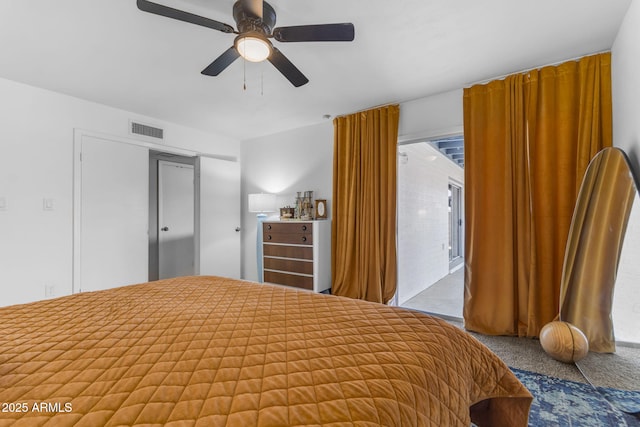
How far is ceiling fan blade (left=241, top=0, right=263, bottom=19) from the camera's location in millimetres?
1522

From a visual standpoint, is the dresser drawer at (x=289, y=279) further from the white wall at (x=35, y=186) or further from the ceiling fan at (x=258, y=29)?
the ceiling fan at (x=258, y=29)

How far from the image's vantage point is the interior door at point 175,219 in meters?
4.65

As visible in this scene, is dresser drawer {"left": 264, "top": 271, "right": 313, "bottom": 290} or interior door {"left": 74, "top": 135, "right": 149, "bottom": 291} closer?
interior door {"left": 74, "top": 135, "right": 149, "bottom": 291}

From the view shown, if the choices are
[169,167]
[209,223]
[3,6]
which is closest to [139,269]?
[209,223]

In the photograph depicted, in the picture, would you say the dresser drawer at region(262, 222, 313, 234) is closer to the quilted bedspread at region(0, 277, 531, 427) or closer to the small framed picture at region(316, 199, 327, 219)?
the small framed picture at region(316, 199, 327, 219)

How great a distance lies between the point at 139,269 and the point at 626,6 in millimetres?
5002

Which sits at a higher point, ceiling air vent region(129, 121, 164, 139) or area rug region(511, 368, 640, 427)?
ceiling air vent region(129, 121, 164, 139)

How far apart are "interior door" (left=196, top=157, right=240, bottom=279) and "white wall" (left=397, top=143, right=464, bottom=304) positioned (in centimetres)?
260

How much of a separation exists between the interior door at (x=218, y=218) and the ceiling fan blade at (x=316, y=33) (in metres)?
3.06

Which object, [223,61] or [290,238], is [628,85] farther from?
[290,238]

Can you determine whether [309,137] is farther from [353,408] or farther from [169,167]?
[353,408]

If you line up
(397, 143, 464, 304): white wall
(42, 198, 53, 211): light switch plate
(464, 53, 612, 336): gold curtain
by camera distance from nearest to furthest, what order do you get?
1. (464, 53, 612, 336): gold curtain
2. (42, 198, 53, 211): light switch plate
3. (397, 143, 464, 304): white wall

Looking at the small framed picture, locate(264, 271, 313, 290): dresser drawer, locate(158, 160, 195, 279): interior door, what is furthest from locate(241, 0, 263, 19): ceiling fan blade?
locate(158, 160, 195, 279): interior door

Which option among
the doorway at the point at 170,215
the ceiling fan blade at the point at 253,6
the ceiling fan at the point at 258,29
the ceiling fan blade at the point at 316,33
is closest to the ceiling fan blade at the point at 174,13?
the ceiling fan at the point at 258,29
